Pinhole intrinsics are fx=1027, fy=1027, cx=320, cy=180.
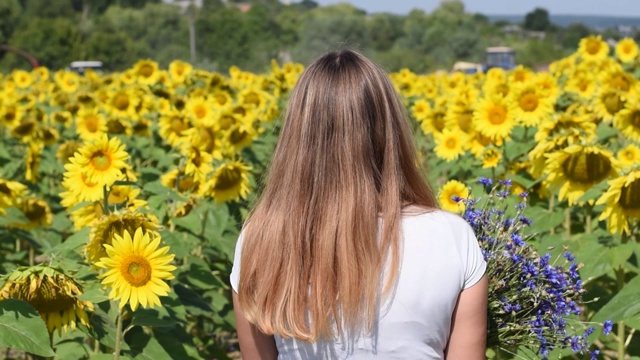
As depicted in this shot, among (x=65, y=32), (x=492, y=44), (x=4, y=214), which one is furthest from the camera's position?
(x=492, y=44)

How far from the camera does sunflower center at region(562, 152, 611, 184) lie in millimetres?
3416

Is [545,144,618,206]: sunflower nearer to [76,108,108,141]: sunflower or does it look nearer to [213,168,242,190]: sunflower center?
[213,168,242,190]: sunflower center

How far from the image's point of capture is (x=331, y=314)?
6.69ft

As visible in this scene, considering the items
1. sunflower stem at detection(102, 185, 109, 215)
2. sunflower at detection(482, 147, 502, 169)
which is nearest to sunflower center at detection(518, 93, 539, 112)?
sunflower at detection(482, 147, 502, 169)

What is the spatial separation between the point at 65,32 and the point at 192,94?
3458 cm

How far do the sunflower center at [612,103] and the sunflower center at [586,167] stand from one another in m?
1.55

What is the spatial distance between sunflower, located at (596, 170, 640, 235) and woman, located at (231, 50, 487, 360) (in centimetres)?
107

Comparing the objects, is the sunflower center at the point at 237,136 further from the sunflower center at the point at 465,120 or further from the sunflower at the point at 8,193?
the sunflower at the point at 8,193

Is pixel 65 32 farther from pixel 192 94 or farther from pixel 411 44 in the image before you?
pixel 192 94

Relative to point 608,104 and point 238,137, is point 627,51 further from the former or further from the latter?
point 238,137

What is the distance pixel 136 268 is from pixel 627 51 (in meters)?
5.80

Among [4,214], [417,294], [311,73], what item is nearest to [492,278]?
[417,294]

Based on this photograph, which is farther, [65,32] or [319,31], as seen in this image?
[319,31]

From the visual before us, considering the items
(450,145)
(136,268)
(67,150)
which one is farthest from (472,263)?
(67,150)
